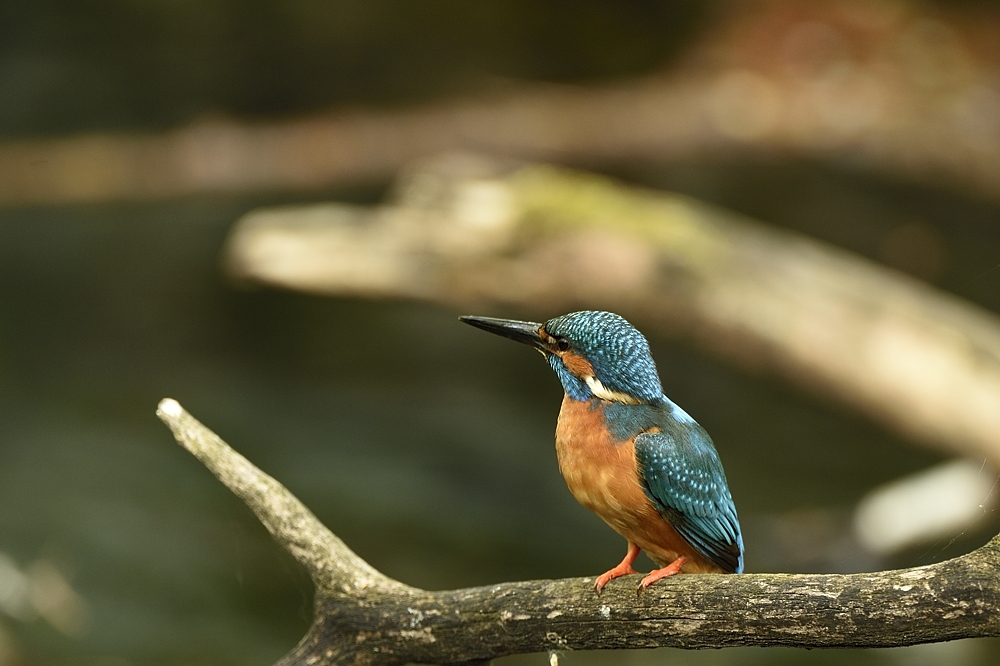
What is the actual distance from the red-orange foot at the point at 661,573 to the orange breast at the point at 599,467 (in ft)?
0.29

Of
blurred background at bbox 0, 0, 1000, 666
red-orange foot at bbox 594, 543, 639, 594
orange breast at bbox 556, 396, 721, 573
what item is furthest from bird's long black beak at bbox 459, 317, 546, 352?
blurred background at bbox 0, 0, 1000, 666

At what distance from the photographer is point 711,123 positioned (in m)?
8.24

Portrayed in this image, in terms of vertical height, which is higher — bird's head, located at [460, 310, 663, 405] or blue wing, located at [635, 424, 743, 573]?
bird's head, located at [460, 310, 663, 405]

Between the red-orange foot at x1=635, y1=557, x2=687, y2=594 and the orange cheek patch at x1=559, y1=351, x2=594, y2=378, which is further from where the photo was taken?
the red-orange foot at x1=635, y1=557, x2=687, y2=594

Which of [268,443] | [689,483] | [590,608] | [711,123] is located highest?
[711,123]

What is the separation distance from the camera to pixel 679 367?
5.93 m

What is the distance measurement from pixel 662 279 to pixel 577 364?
123 inches

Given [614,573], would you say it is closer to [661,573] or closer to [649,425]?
[661,573]

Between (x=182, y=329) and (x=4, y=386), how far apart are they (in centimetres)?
113

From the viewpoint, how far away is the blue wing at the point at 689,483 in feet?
→ 4.72

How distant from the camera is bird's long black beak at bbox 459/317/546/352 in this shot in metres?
1.36

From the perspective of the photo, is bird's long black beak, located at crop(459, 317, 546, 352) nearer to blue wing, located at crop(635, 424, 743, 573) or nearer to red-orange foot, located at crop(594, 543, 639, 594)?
blue wing, located at crop(635, 424, 743, 573)

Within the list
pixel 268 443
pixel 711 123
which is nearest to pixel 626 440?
pixel 268 443

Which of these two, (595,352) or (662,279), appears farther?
(662,279)
